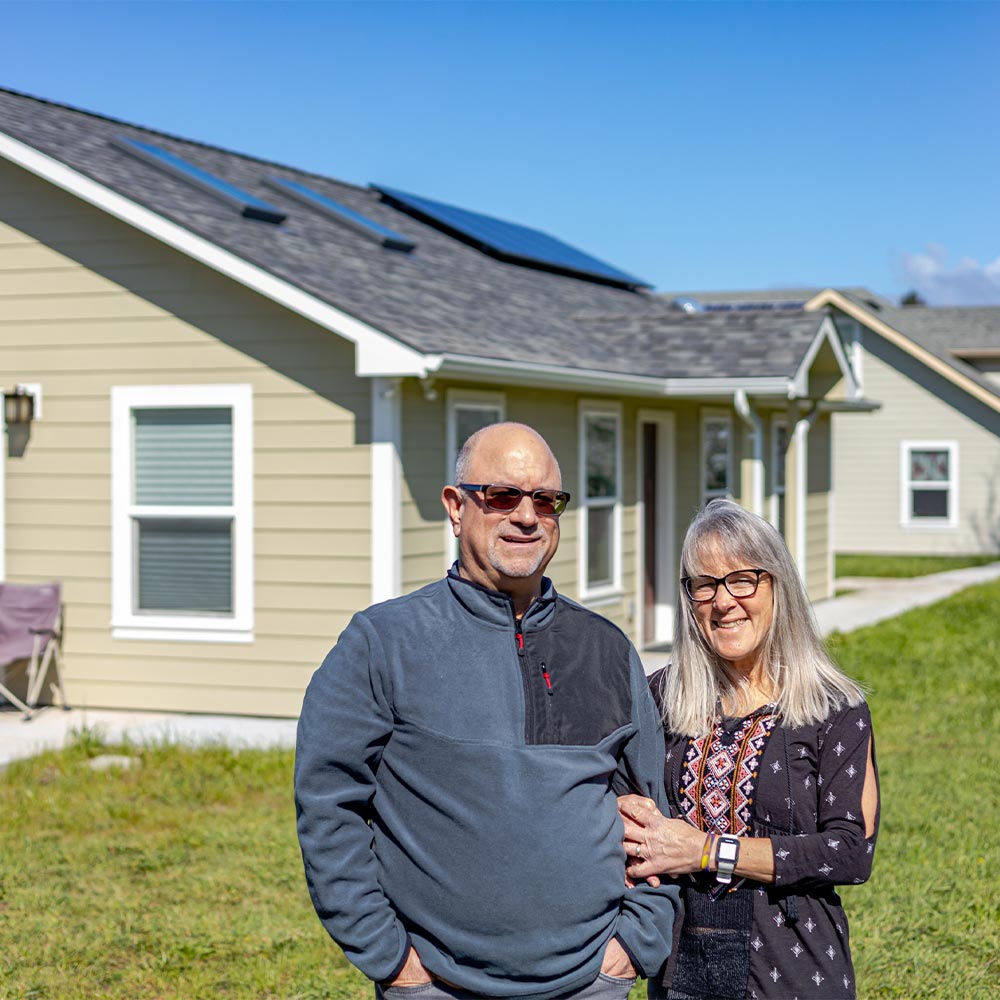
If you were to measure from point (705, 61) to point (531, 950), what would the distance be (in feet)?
64.3

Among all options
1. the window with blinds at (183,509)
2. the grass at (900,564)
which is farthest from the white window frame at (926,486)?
the window with blinds at (183,509)

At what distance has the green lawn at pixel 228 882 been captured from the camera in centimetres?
491

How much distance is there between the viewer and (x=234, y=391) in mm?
9352

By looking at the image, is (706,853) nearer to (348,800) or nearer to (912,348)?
(348,800)

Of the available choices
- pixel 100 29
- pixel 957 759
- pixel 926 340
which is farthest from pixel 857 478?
pixel 957 759

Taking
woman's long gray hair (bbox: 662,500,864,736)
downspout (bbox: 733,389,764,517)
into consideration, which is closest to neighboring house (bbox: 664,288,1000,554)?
downspout (bbox: 733,389,764,517)

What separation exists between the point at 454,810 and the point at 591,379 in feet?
27.5

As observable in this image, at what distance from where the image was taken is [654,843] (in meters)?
2.78

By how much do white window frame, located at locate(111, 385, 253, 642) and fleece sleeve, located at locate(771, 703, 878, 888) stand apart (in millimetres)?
6946

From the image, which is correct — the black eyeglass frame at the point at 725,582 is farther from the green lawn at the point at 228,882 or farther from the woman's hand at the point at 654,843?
the green lawn at the point at 228,882

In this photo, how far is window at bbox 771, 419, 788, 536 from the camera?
51.5ft

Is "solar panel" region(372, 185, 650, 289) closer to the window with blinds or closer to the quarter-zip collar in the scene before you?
the window with blinds

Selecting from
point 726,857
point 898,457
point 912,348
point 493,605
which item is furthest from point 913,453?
point 493,605

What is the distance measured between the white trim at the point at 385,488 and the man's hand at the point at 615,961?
20.5ft
